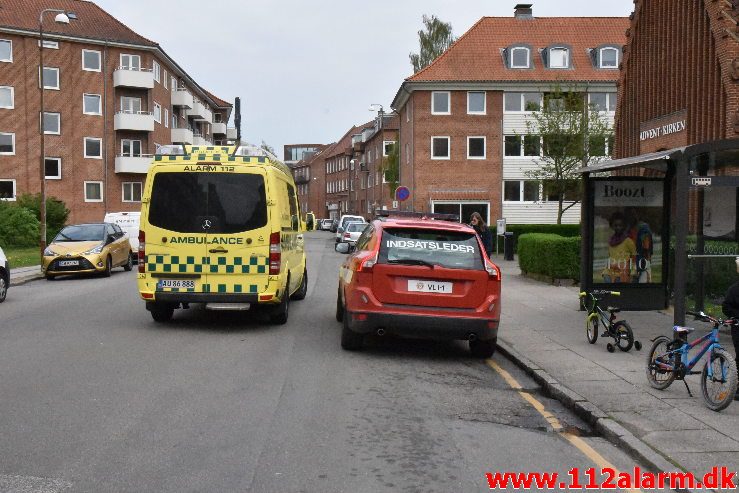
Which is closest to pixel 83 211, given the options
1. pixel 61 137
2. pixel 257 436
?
pixel 61 137

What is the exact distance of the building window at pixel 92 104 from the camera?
54.9 metres

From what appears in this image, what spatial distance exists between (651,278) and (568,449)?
26.7 feet

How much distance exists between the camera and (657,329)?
40.5ft

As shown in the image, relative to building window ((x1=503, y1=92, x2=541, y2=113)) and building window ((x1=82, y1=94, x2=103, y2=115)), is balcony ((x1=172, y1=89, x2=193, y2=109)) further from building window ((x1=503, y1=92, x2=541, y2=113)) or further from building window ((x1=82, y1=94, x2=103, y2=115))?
building window ((x1=503, y1=92, x2=541, y2=113))

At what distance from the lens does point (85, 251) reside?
2266cm

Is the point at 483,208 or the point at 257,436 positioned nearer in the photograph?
the point at 257,436

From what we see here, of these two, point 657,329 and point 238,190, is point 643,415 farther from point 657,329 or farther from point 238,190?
point 238,190

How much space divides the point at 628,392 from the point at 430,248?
3.03 meters

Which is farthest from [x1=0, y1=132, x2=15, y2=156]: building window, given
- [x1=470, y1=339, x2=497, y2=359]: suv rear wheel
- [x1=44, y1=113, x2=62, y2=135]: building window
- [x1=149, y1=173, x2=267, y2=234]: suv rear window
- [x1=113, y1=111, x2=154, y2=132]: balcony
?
[x1=470, y1=339, x2=497, y2=359]: suv rear wheel

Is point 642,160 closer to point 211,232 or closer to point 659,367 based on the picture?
point 659,367

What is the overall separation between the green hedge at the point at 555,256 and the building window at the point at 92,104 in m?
41.8

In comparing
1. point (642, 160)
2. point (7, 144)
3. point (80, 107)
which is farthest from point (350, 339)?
point (80, 107)

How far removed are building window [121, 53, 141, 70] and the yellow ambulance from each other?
156 feet

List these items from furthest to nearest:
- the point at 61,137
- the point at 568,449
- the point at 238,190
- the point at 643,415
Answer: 1. the point at 61,137
2. the point at 238,190
3. the point at 643,415
4. the point at 568,449
